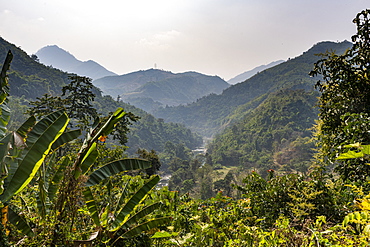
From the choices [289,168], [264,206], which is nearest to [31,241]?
[264,206]

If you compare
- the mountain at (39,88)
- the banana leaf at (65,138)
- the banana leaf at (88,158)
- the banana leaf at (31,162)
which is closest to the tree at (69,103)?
the banana leaf at (65,138)

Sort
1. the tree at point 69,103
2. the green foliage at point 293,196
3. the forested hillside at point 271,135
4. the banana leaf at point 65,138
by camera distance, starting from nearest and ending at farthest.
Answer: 1. the banana leaf at point 65,138
2. the green foliage at point 293,196
3. the tree at point 69,103
4. the forested hillside at point 271,135

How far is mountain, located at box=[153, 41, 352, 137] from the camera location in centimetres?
9644

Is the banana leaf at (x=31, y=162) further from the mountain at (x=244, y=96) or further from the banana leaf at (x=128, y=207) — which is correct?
the mountain at (x=244, y=96)

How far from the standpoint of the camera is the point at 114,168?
6.34 ft

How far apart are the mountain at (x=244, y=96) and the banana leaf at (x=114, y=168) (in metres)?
92.7

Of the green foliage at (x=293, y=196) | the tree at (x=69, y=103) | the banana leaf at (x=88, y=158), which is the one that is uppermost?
the tree at (x=69, y=103)

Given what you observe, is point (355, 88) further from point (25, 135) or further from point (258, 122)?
point (258, 122)

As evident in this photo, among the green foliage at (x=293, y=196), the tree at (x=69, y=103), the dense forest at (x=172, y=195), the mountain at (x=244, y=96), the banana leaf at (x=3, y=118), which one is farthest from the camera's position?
the mountain at (x=244, y=96)

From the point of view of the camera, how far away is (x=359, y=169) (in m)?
2.97

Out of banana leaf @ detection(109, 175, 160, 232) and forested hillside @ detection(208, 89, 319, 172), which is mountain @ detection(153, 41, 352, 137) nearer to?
forested hillside @ detection(208, 89, 319, 172)

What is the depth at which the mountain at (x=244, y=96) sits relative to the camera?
96438 millimetres

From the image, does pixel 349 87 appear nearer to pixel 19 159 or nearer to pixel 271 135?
pixel 19 159

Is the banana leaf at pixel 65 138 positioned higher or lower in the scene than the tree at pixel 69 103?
lower
